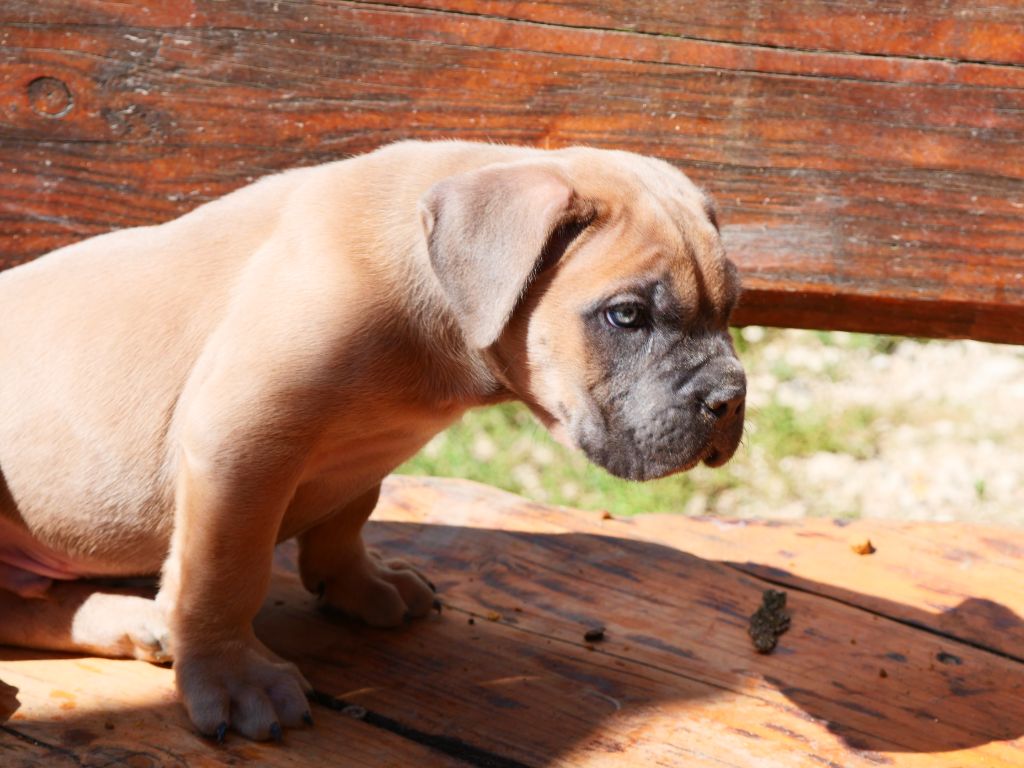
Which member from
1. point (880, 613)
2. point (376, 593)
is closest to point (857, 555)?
point (880, 613)

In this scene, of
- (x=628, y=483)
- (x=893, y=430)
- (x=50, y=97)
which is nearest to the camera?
(x=50, y=97)

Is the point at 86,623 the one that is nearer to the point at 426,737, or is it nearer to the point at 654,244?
the point at 426,737

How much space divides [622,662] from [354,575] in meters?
0.91

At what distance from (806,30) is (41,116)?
2616mm

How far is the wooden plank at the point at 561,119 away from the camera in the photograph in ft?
14.6

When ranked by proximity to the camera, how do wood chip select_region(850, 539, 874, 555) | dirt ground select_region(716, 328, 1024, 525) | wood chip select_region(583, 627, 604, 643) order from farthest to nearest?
dirt ground select_region(716, 328, 1024, 525) < wood chip select_region(850, 539, 874, 555) < wood chip select_region(583, 627, 604, 643)

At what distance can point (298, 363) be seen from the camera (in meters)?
3.42

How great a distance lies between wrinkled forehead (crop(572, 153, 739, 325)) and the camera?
3.44 metres

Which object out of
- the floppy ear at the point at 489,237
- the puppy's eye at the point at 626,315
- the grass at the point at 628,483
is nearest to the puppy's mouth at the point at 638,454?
the puppy's eye at the point at 626,315

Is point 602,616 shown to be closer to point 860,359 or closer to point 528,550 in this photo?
point 528,550

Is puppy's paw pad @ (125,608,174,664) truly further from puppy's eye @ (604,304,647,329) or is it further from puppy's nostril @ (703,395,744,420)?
puppy's nostril @ (703,395,744,420)

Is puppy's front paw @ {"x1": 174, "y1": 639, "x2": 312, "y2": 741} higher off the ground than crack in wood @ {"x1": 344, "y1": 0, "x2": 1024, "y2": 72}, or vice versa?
crack in wood @ {"x1": 344, "y1": 0, "x2": 1024, "y2": 72}

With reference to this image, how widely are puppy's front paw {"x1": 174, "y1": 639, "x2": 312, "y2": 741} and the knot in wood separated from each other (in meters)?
1.98

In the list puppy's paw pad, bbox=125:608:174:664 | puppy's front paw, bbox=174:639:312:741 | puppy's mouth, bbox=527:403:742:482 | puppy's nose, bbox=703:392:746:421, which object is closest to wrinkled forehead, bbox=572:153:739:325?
puppy's nose, bbox=703:392:746:421
